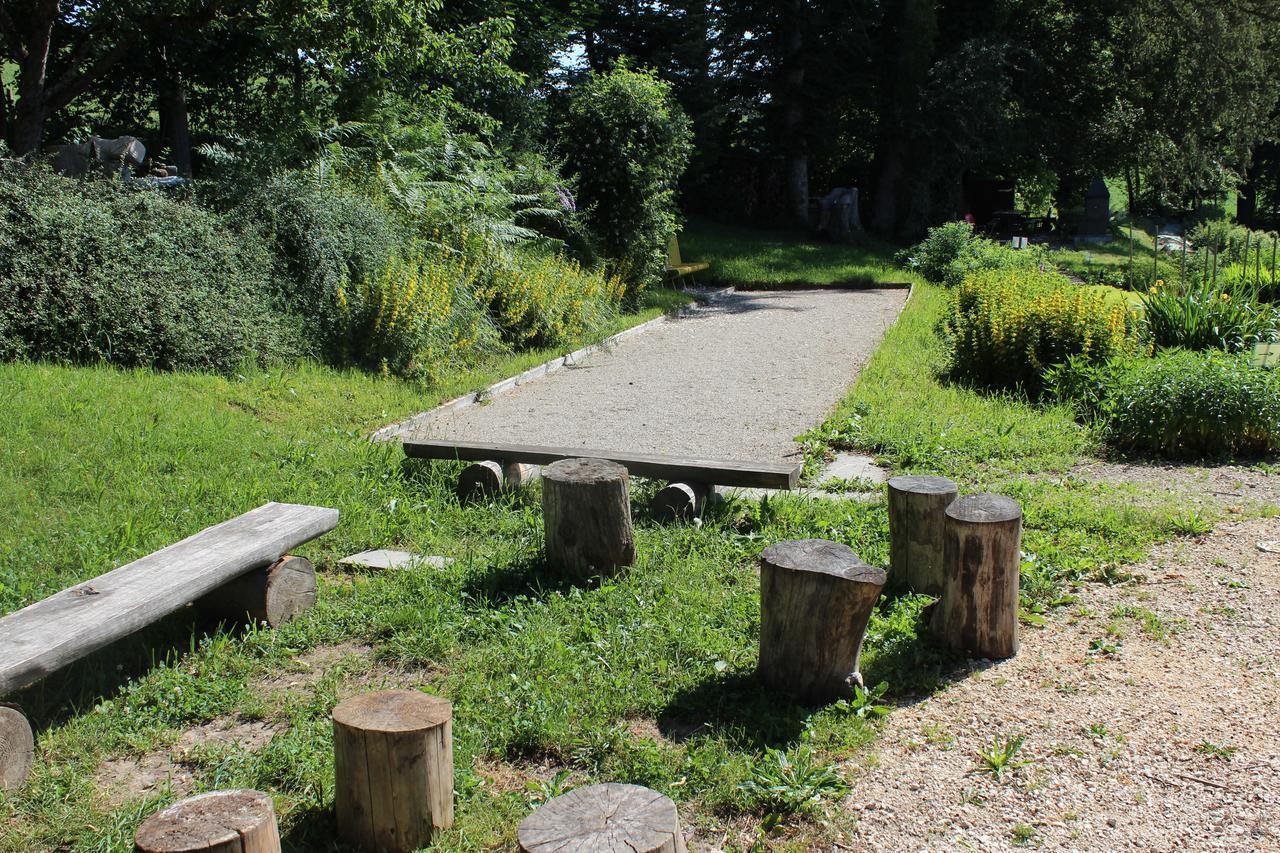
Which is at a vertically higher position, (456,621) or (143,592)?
(143,592)

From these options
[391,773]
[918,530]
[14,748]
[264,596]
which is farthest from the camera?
[918,530]

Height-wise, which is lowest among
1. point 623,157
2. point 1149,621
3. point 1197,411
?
point 1149,621

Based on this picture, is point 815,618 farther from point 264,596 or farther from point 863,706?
point 264,596

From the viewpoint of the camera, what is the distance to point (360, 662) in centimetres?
437

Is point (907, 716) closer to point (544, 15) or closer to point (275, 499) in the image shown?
point (275, 499)

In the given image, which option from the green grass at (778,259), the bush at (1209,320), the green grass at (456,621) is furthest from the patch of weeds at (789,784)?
the green grass at (778,259)

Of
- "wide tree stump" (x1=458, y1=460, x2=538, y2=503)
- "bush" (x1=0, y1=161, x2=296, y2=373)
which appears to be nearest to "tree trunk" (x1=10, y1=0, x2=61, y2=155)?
"bush" (x1=0, y1=161, x2=296, y2=373)

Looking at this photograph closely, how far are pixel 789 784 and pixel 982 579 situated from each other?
1.42 metres

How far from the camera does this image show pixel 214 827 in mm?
2482

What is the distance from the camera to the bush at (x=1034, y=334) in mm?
9250

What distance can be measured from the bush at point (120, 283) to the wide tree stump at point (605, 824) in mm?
6786

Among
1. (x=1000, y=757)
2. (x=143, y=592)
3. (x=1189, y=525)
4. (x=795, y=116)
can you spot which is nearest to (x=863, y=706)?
A: (x=1000, y=757)

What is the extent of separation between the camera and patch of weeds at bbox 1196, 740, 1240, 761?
3533 millimetres

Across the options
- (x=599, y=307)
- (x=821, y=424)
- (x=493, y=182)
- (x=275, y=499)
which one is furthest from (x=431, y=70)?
(x=275, y=499)
